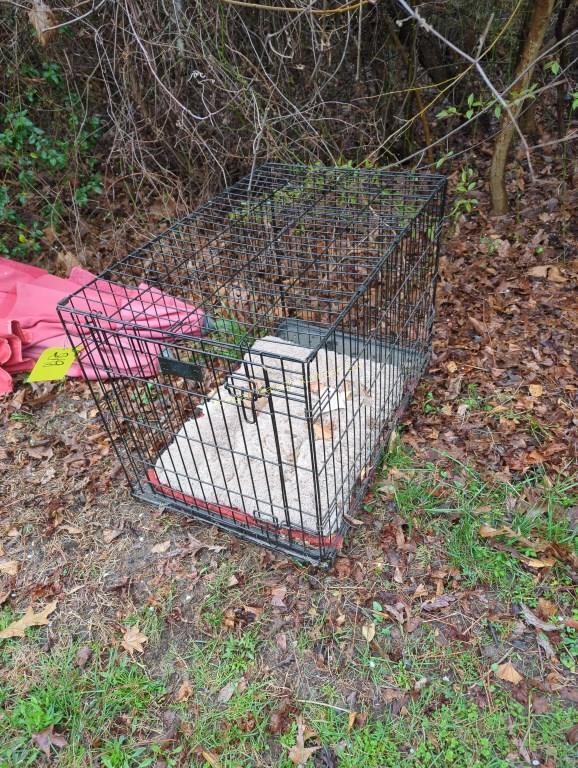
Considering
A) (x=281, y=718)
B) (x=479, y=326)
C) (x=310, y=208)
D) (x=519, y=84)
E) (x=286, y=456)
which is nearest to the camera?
(x=281, y=718)

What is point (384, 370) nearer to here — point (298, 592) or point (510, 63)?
point (298, 592)

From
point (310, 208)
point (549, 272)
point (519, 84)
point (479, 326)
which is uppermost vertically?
point (519, 84)

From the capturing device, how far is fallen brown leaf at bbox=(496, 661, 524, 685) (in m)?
1.81

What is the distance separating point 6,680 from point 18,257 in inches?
130

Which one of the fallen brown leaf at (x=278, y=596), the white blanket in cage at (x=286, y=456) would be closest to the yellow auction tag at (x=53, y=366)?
the white blanket in cage at (x=286, y=456)

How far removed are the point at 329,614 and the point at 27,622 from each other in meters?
1.20

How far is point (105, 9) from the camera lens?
11.2ft

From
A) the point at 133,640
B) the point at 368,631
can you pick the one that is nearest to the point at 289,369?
the point at 368,631

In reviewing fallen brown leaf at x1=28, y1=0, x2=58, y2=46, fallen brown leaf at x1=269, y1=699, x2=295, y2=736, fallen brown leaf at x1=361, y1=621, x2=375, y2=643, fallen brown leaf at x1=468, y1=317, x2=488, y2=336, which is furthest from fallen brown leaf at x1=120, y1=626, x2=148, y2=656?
fallen brown leaf at x1=28, y1=0, x2=58, y2=46

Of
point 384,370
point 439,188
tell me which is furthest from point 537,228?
point 384,370

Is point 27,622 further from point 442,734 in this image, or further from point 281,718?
point 442,734

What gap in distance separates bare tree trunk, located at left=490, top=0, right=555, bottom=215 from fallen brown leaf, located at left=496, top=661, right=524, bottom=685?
8.15 ft

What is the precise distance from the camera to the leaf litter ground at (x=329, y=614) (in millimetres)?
1759

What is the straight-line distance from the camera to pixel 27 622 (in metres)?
2.12
